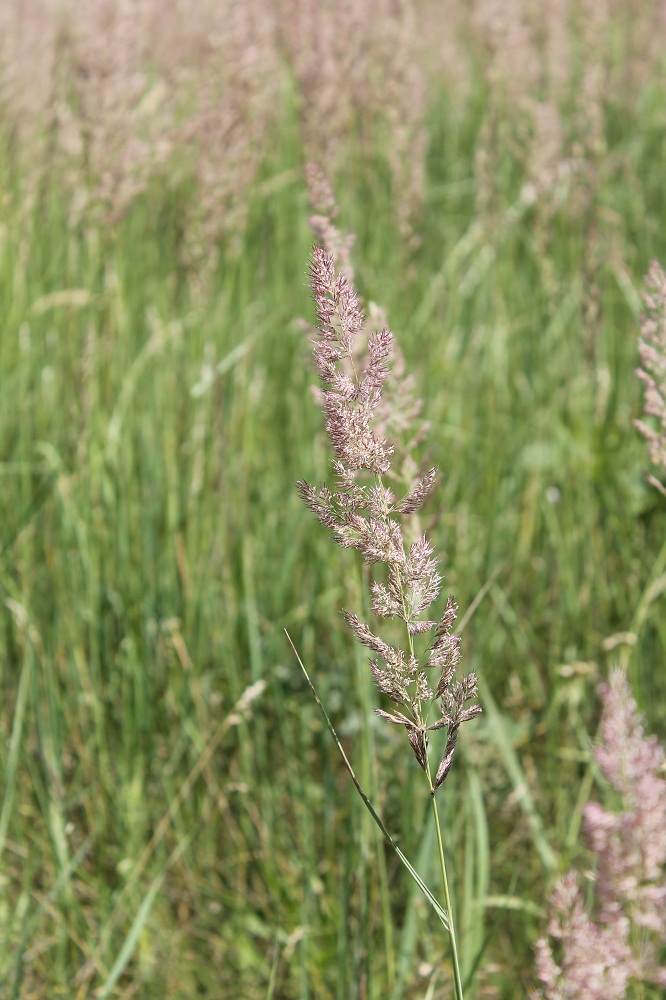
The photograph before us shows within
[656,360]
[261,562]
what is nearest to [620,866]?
[656,360]

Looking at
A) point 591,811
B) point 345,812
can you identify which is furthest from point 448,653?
point 345,812

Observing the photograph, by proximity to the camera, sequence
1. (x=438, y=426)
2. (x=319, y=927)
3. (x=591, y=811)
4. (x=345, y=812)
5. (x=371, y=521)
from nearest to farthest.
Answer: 1. (x=371, y=521)
2. (x=591, y=811)
3. (x=319, y=927)
4. (x=345, y=812)
5. (x=438, y=426)

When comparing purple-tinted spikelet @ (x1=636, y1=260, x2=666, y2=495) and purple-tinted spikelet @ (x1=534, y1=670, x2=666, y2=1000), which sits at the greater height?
purple-tinted spikelet @ (x1=636, y1=260, x2=666, y2=495)

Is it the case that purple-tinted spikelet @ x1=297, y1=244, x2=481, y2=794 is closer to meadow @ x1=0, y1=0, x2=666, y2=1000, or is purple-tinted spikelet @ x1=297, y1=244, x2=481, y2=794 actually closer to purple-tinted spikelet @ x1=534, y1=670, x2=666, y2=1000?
purple-tinted spikelet @ x1=534, y1=670, x2=666, y2=1000

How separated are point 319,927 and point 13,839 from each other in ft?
2.14

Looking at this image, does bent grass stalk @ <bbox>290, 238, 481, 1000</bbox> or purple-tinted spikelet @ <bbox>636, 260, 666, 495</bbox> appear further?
purple-tinted spikelet @ <bbox>636, 260, 666, 495</bbox>

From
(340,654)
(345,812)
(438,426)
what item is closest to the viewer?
(345,812)

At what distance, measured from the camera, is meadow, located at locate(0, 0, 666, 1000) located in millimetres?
1769

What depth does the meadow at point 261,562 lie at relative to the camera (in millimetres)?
1769

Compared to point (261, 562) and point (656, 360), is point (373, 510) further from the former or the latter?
point (261, 562)

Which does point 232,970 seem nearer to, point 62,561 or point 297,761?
point 297,761

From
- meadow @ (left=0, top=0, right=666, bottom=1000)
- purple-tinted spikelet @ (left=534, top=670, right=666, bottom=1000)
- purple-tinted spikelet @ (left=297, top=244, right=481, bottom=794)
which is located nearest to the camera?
purple-tinted spikelet @ (left=297, top=244, right=481, bottom=794)

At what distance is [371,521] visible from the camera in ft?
2.52

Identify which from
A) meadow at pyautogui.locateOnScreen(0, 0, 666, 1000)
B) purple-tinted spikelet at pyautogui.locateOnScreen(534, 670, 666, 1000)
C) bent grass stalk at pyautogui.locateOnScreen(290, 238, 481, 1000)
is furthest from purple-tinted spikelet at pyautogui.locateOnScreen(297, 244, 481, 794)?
meadow at pyautogui.locateOnScreen(0, 0, 666, 1000)
